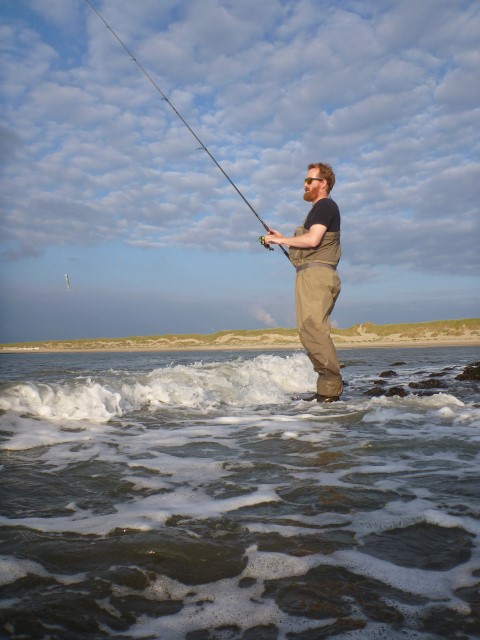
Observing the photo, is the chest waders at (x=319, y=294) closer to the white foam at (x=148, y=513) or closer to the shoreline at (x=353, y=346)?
the white foam at (x=148, y=513)

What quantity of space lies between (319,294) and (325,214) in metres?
1.15

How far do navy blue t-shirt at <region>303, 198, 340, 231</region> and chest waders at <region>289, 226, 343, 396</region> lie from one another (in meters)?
0.16

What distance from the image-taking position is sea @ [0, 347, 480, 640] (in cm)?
157

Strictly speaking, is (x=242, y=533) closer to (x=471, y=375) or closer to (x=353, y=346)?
(x=471, y=375)

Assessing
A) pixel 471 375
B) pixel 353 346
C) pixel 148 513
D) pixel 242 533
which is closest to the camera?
pixel 242 533

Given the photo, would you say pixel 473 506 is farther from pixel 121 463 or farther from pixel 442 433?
pixel 121 463

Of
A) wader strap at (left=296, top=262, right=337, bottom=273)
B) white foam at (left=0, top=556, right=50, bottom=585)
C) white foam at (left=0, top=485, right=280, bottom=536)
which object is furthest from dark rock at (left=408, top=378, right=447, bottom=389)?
white foam at (left=0, top=556, right=50, bottom=585)

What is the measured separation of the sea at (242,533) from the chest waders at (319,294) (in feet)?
5.48

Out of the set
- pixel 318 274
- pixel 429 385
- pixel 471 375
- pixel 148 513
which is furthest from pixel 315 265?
pixel 471 375

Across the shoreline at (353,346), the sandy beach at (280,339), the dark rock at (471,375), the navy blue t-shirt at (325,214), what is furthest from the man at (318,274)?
the sandy beach at (280,339)

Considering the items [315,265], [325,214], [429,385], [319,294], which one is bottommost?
[429,385]

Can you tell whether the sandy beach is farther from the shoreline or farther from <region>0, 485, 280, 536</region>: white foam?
<region>0, 485, 280, 536</region>: white foam

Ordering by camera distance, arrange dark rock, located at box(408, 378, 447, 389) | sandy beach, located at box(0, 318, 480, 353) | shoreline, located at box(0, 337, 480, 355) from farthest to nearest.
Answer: sandy beach, located at box(0, 318, 480, 353), shoreline, located at box(0, 337, 480, 355), dark rock, located at box(408, 378, 447, 389)

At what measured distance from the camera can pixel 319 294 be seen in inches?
253
